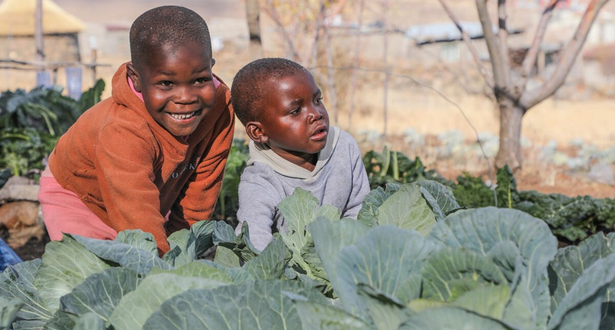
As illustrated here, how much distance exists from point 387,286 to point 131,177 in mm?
1455

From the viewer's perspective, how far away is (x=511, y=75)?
255 inches

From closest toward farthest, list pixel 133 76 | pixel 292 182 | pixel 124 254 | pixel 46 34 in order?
pixel 124 254
pixel 133 76
pixel 292 182
pixel 46 34

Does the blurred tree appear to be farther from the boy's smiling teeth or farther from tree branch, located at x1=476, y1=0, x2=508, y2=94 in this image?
the boy's smiling teeth

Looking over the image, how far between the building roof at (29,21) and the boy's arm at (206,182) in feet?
88.1

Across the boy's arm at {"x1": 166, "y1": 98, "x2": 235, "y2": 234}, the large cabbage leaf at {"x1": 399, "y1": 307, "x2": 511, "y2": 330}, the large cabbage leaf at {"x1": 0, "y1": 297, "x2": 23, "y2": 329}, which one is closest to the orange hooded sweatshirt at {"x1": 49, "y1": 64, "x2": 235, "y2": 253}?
the boy's arm at {"x1": 166, "y1": 98, "x2": 235, "y2": 234}

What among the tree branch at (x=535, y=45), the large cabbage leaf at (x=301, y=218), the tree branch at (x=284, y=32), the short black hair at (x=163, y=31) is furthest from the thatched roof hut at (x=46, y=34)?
the large cabbage leaf at (x=301, y=218)

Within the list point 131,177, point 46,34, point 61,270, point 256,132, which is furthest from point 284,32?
point 46,34

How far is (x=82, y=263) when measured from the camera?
4.54ft

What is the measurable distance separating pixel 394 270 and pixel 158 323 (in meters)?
0.37

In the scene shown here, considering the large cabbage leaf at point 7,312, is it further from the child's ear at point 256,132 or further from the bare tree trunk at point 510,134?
the bare tree trunk at point 510,134

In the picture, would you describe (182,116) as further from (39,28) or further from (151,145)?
(39,28)

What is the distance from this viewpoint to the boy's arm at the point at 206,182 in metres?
2.89

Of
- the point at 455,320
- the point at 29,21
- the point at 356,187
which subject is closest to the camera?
the point at 455,320

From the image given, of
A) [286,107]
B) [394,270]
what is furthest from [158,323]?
[286,107]
